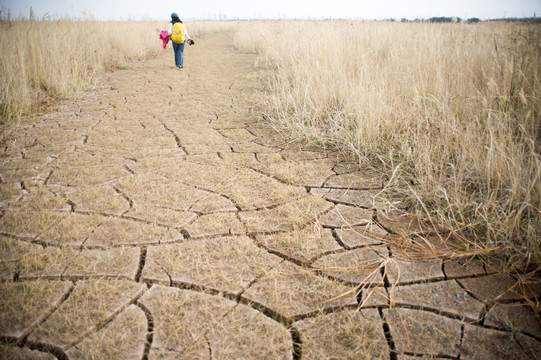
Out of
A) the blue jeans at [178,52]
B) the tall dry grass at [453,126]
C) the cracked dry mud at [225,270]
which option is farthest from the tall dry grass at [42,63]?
the tall dry grass at [453,126]

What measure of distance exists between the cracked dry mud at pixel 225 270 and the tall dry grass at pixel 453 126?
0.21 meters

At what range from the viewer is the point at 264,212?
1777 millimetres

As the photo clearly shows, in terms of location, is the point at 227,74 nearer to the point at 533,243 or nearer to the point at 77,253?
the point at 77,253

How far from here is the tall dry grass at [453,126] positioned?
4.94ft

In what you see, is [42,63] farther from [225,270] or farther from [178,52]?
[225,270]

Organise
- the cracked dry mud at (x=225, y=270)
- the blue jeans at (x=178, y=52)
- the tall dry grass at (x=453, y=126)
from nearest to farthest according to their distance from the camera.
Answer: the cracked dry mud at (x=225, y=270) → the tall dry grass at (x=453, y=126) → the blue jeans at (x=178, y=52)

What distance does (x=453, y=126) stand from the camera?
80.1 inches

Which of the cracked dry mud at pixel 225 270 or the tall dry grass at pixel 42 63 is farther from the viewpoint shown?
the tall dry grass at pixel 42 63

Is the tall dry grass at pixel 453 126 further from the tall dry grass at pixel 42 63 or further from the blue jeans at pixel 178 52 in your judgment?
the blue jeans at pixel 178 52

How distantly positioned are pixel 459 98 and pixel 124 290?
2737 millimetres

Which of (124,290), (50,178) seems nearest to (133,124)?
(50,178)

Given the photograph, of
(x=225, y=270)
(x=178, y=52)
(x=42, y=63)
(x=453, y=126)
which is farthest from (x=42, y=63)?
(x=453, y=126)

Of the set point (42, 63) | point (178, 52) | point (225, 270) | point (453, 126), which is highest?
point (178, 52)

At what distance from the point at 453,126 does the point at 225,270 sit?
168cm
